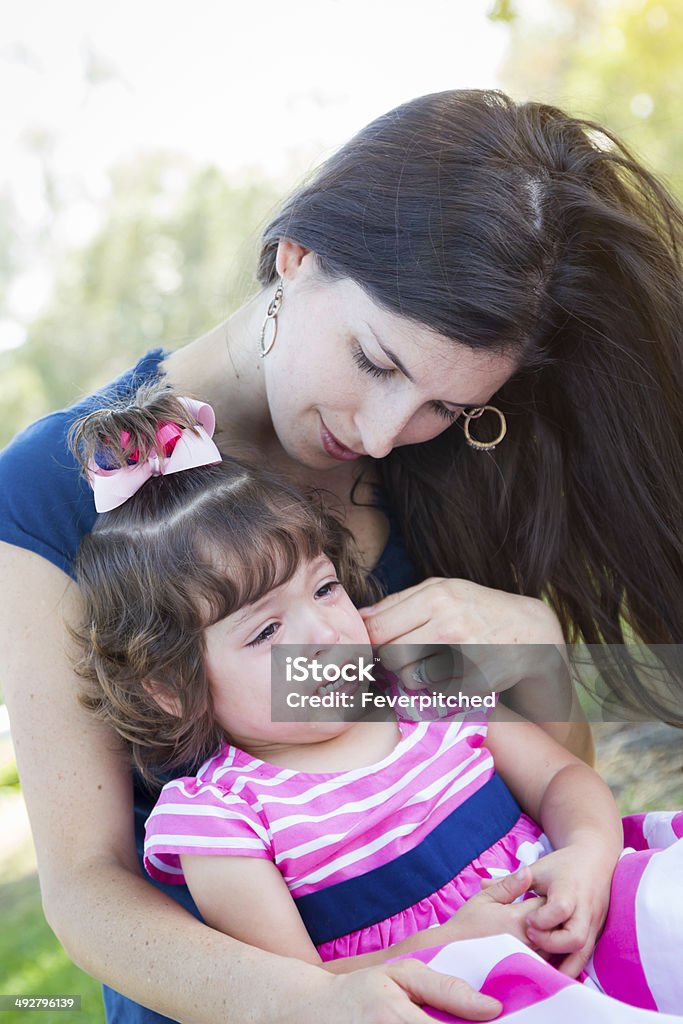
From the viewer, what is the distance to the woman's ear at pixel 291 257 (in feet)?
5.41

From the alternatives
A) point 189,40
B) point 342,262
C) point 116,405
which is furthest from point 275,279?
point 189,40

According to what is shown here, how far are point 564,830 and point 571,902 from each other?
200 mm

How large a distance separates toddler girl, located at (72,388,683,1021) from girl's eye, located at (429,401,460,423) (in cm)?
25

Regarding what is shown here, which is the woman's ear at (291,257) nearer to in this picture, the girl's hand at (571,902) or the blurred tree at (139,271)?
the girl's hand at (571,902)

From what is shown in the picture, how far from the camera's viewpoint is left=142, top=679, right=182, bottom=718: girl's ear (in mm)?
1510

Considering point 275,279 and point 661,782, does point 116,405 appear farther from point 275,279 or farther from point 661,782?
point 661,782

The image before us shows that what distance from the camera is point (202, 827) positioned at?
138 centimetres

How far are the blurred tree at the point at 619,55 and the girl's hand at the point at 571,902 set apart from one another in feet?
13.2

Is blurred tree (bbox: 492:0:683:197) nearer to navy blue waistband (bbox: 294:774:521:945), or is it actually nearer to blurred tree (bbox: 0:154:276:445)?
blurred tree (bbox: 0:154:276:445)

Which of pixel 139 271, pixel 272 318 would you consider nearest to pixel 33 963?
pixel 272 318

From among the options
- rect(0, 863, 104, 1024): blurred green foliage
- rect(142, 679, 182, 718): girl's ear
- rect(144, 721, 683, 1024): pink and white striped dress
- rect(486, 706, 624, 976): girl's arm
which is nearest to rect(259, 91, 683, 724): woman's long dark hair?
rect(486, 706, 624, 976): girl's arm

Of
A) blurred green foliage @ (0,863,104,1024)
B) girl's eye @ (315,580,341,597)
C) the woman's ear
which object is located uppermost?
the woman's ear

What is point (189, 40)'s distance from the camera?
22.0 ft

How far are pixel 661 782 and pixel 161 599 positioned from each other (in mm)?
1832
